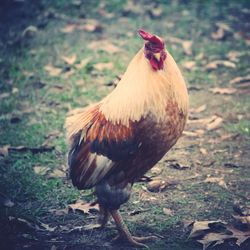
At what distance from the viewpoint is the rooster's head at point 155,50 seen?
148 inches

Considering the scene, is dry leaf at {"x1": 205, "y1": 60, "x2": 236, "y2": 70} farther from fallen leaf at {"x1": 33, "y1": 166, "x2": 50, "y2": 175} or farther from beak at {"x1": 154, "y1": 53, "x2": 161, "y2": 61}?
beak at {"x1": 154, "y1": 53, "x2": 161, "y2": 61}

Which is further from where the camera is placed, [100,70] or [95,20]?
[95,20]

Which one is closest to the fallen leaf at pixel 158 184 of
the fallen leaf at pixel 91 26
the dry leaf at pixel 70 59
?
the dry leaf at pixel 70 59

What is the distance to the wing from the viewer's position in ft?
12.5

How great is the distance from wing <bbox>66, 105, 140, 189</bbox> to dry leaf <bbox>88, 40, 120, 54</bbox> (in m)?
3.65

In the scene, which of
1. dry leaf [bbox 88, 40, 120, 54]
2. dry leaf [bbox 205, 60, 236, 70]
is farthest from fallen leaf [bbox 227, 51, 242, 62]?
dry leaf [bbox 88, 40, 120, 54]

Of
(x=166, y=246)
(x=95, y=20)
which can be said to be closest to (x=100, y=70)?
(x=95, y=20)

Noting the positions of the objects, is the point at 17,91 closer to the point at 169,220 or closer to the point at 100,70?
the point at 100,70

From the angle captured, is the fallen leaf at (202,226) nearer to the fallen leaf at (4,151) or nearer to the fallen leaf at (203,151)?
the fallen leaf at (203,151)

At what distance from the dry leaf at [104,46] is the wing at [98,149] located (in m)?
3.65

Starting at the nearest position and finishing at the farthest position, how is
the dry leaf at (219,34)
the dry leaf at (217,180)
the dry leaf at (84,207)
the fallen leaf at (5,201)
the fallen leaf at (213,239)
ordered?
the fallen leaf at (213,239) → the dry leaf at (84,207) → the fallen leaf at (5,201) → the dry leaf at (217,180) → the dry leaf at (219,34)

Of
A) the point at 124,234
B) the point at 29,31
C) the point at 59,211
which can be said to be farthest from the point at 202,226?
the point at 29,31

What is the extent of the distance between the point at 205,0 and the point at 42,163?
5082mm

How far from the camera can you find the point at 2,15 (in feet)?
28.5
